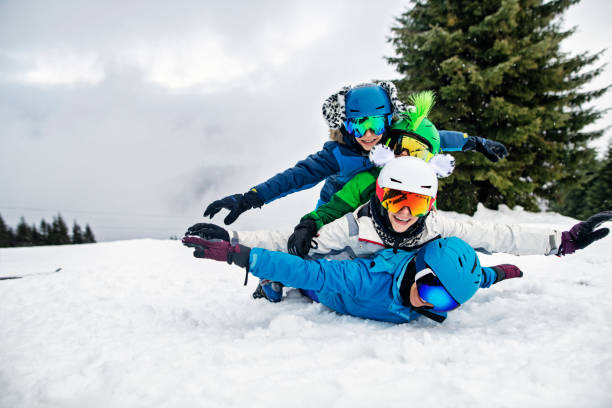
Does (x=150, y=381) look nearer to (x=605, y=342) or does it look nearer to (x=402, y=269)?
(x=402, y=269)

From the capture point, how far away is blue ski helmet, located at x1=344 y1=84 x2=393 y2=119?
8.34 feet

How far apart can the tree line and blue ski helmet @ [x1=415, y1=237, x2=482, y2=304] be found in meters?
44.7

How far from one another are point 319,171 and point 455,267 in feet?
4.92

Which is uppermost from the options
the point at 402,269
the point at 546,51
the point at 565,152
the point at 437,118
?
the point at 546,51

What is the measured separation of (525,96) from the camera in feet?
28.6

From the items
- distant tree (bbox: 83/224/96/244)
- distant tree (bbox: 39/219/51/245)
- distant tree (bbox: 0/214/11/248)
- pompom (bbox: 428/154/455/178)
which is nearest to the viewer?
pompom (bbox: 428/154/455/178)

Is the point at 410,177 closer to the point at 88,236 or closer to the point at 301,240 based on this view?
the point at 301,240

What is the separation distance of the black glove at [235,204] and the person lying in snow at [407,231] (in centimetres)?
41

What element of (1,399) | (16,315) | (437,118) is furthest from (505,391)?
(437,118)

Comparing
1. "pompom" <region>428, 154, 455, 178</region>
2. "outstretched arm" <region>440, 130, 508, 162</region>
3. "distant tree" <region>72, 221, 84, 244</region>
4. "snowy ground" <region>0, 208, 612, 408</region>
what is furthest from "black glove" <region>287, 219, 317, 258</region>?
"distant tree" <region>72, 221, 84, 244</region>

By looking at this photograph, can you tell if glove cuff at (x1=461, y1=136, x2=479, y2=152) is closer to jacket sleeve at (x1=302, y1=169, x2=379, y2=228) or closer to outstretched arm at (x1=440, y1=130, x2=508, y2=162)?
outstretched arm at (x1=440, y1=130, x2=508, y2=162)

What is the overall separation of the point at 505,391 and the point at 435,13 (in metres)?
10.5

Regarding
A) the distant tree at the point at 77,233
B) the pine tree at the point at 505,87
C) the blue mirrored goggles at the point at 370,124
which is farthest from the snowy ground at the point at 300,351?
the distant tree at the point at 77,233

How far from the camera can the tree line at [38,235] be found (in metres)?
34.3
